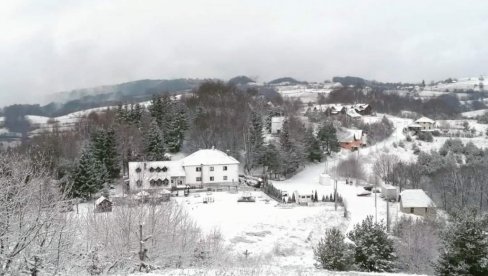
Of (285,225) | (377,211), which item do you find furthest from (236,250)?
(377,211)

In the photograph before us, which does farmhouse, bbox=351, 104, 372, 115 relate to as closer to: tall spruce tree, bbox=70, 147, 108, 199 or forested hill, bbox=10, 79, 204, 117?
forested hill, bbox=10, 79, 204, 117

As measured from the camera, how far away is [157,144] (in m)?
49.1

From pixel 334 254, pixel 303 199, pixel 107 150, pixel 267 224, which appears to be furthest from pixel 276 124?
pixel 334 254

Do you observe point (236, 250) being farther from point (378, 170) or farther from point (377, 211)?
point (378, 170)

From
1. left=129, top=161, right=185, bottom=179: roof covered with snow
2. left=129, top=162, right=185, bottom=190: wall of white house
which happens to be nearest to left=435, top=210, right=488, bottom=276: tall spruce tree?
left=129, top=162, right=185, bottom=190: wall of white house

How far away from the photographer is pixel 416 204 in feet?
119

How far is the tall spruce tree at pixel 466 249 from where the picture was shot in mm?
15500

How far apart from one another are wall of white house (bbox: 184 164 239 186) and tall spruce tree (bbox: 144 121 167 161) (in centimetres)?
411

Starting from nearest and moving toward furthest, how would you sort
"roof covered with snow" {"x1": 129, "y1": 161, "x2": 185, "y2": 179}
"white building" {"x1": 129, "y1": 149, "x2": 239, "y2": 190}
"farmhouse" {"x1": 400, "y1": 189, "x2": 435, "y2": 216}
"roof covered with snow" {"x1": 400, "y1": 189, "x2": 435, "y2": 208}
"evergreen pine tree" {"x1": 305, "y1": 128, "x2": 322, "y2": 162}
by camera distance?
"farmhouse" {"x1": 400, "y1": 189, "x2": 435, "y2": 216} → "roof covered with snow" {"x1": 400, "y1": 189, "x2": 435, "y2": 208} → "roof covered with snow" {"x1": 129, "y1": 161, "x2": 185, "y2": 179} → "white building" {"x1": 129, "y1": 149, "x2": 239, "y2": 190} → "evergreen pine tree" {"x1": 305, "y1": 128, "x2": 322, "y2": 162}

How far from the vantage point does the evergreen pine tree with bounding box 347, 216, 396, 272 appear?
686 inches

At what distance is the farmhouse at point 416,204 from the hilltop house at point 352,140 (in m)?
27.9

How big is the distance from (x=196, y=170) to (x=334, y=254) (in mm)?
31315

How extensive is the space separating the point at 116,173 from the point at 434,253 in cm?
3371

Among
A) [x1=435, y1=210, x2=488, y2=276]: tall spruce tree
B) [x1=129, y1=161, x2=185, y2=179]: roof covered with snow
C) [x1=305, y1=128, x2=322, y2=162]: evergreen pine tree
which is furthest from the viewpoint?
[x1=305, y1=128, x2=322, y2=162]: evergreen pine tree
